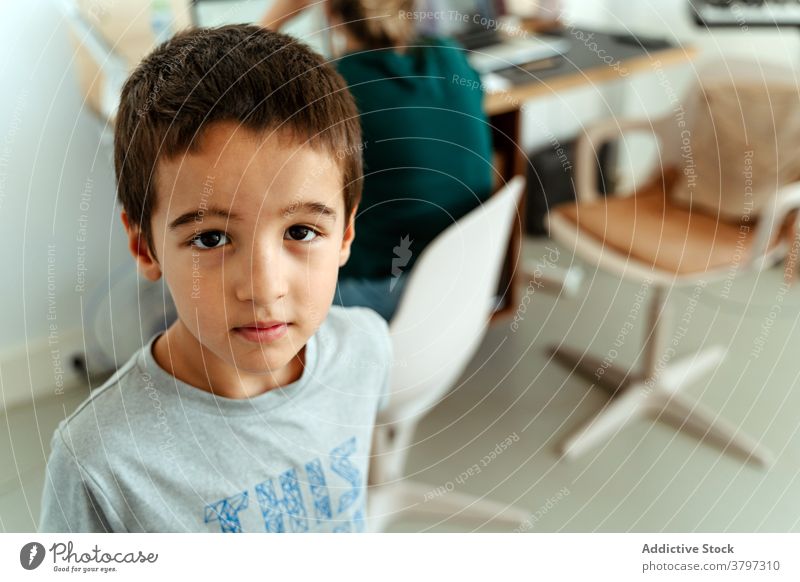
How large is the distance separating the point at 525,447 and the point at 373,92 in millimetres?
402

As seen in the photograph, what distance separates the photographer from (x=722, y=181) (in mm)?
939

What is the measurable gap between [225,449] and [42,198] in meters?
0.22

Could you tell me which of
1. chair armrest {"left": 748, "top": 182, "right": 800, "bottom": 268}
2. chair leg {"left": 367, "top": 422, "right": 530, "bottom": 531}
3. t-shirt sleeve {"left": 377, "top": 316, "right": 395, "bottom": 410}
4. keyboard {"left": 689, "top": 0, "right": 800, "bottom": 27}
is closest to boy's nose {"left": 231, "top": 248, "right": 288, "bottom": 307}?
t-shirt sleeve {"left": 377, "top": 316, "right": 395, "bottom": 410}

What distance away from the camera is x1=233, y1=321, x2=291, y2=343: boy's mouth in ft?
1.52

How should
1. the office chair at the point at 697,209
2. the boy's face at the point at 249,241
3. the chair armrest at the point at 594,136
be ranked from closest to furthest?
the boy's face at the point at 249,241, the office chair at the point at 697,209, the chair armrest at the point at 594,136

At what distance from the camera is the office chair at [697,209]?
2.91 ft

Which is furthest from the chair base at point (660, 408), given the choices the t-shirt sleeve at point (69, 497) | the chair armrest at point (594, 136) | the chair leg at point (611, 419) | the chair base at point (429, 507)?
the t-shirt sleeve at point (69, 497)

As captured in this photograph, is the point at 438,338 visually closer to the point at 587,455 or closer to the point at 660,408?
the point at 587,455

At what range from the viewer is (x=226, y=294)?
0.45 metres

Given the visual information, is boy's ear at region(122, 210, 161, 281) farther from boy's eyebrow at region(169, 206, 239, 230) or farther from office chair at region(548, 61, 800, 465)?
office chair at region(548, 61, 800, 465)

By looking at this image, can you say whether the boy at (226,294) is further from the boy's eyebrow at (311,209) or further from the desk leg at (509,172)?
the desk leg at (509,172)

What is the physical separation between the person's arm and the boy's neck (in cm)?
22

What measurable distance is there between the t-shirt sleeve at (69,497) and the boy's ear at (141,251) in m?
0.12
